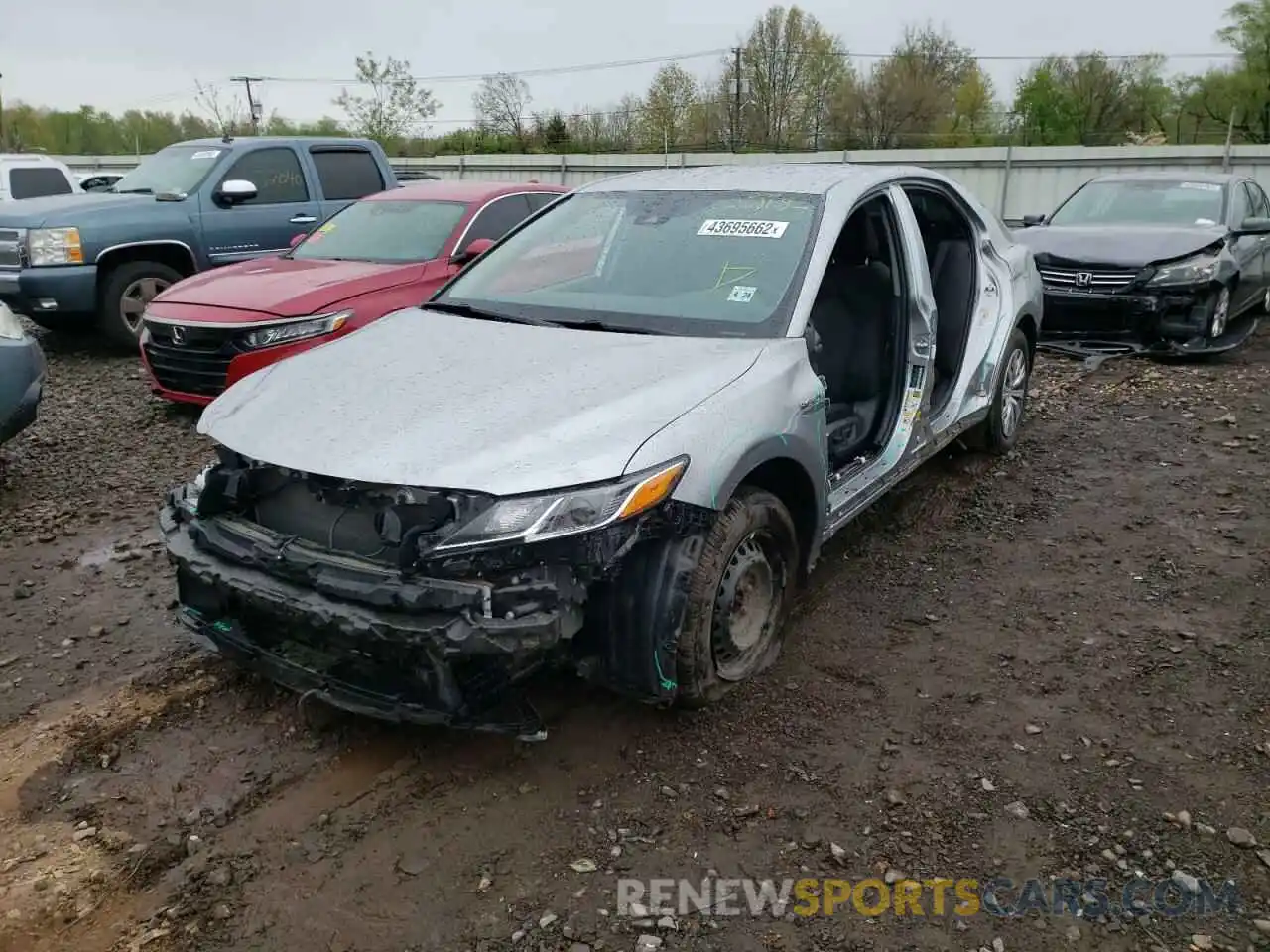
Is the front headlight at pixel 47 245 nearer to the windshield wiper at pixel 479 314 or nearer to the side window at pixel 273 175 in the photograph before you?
the side window at pixel 273 175

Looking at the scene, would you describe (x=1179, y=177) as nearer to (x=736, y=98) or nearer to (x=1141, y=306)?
(x=1141, y=306)

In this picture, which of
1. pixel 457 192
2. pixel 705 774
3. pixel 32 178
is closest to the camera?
pixel 705 774

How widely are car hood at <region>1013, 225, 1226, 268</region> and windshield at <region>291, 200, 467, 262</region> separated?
4766 millimetres

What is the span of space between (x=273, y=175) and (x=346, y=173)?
707 millimetres

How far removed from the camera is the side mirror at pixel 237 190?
841 cm

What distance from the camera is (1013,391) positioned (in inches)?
233

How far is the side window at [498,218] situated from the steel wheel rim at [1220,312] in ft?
18.9

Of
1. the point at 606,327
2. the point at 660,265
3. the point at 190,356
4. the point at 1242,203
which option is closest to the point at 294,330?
the point at 190,356

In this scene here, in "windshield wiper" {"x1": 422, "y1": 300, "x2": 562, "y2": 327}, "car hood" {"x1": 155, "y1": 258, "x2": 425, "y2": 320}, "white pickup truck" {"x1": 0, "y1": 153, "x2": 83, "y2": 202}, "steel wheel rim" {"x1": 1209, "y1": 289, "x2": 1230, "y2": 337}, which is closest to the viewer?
"windshield wiper" {"x1": 422, "y1": 300, "x2": 562, "y2": 327}

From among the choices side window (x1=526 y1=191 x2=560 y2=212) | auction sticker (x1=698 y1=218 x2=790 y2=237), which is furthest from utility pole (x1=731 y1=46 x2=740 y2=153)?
auction sticker (x1=698 y1=218 x2=790 y2=237)

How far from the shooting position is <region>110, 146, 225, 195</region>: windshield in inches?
354

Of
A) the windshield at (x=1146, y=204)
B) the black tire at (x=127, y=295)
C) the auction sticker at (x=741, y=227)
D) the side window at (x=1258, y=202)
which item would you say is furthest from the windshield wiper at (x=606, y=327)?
the side window at (x=1258, y=202)

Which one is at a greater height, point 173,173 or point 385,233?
point 173,173

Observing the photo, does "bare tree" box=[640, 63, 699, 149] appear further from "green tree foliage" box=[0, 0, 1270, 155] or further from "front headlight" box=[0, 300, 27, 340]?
"front headlight" box=[0, 300, 27, 340]
